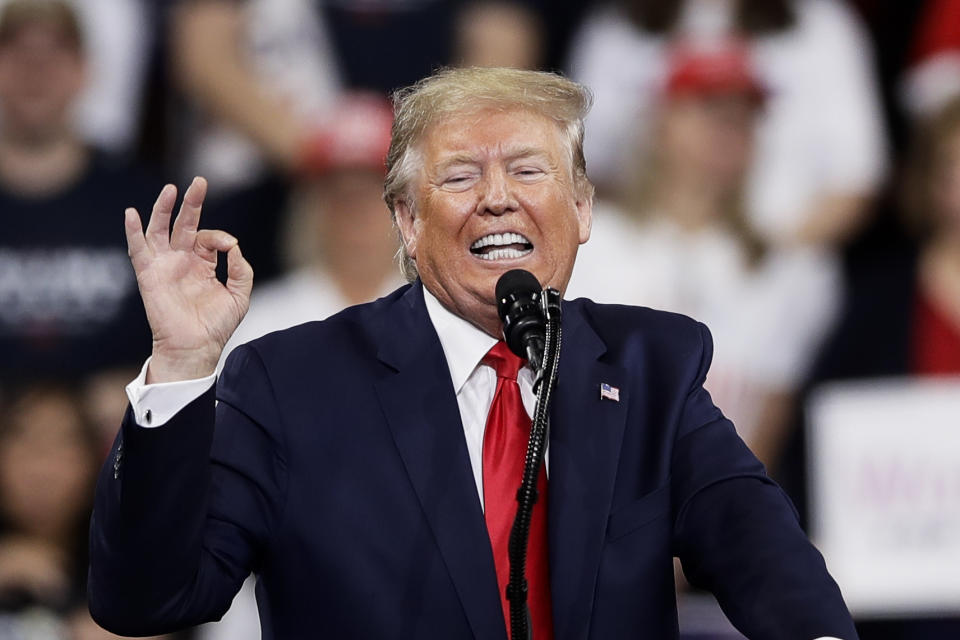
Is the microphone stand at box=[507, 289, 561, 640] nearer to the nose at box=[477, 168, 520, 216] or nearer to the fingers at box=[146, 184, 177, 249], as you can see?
the nose at box=[477, 168, 520, 216]

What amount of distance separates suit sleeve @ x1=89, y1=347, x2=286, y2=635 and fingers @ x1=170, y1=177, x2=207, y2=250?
0.20 meters

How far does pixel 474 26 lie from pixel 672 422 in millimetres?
3588

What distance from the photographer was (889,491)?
5297 millimetres

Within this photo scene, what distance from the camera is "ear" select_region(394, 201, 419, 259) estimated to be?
2.15 metres

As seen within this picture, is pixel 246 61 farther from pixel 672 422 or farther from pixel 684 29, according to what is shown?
pixel 672 422

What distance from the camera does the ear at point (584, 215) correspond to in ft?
7.06

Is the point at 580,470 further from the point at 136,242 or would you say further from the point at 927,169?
the point at 927,169

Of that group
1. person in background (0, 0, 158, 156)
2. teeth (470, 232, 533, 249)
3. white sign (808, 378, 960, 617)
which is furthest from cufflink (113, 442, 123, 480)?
white sign (808, 378, 960, 617)

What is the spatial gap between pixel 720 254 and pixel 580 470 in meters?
3.48

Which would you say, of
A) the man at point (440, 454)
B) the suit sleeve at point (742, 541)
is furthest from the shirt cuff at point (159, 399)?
the suit sleeve at point (742, 541)

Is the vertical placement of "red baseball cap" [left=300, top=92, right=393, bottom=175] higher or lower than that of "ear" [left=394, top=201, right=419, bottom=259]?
lower

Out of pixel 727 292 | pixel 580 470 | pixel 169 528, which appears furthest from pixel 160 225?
pixel 727 292

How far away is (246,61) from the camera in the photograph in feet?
17.3

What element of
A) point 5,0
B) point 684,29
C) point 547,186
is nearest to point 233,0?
point 5,0
